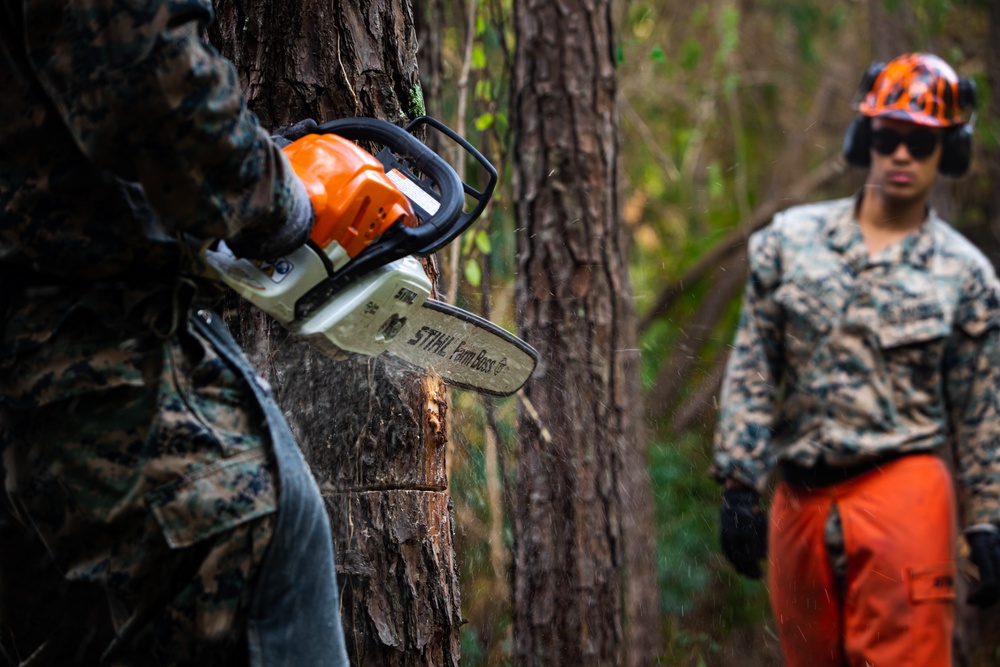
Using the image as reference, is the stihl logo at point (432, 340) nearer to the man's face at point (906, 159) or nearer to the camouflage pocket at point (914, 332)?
the camouflage pocket at point (914, 332)

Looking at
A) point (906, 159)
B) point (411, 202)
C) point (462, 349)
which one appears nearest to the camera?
point (411, 202)

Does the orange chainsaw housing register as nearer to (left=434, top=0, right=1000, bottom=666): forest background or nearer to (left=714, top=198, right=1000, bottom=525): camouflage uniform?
(left=434, top=0, right=1000, bottom=666): forest background

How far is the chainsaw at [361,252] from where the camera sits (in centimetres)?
171

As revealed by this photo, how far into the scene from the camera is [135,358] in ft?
5.02

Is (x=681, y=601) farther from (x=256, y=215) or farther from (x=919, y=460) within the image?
(x=256, y=215)

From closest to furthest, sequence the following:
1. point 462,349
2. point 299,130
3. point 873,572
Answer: point 299,130, point 462,349, point 873,572

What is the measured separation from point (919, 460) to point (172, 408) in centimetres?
288

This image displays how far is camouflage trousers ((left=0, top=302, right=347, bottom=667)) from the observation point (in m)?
1.49

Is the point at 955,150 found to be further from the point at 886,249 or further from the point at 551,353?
the point at 551,353

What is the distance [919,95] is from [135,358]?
3.43 metres

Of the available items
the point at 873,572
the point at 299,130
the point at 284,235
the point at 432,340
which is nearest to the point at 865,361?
the point at 873,572

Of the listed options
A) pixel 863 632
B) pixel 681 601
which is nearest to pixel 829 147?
pixel 681 601

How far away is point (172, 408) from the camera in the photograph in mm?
1524

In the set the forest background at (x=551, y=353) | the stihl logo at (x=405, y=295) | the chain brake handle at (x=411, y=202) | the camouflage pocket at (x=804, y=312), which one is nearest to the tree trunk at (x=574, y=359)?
the forest background at (x=551, y=353)
